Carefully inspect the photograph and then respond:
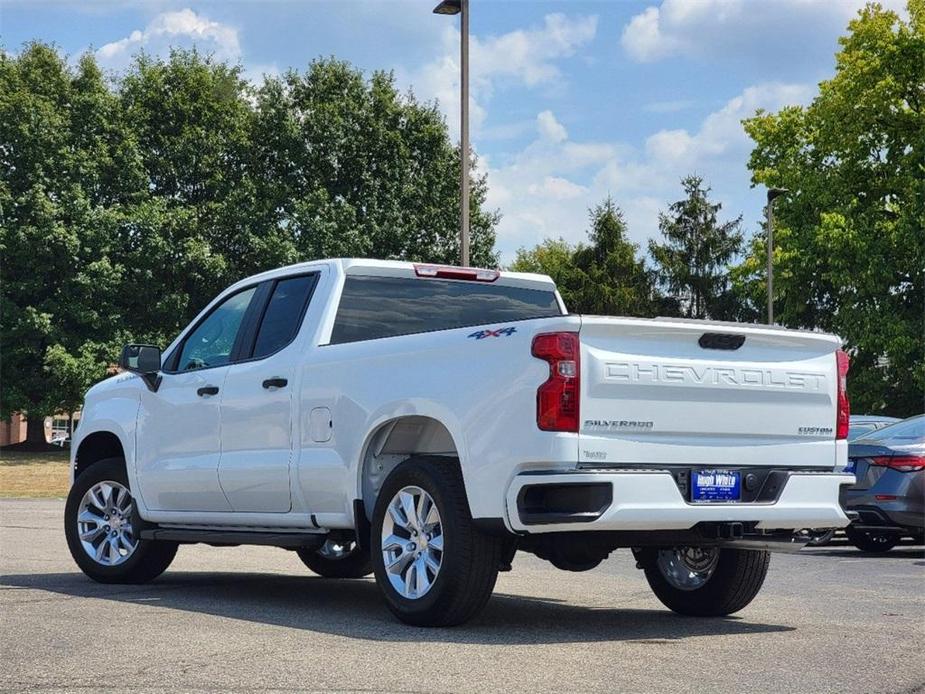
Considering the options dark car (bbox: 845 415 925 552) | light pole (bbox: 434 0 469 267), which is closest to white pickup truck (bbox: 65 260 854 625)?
dark car (bbox: 845 415 925 552)

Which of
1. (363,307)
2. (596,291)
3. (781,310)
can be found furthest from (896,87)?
(363,307)

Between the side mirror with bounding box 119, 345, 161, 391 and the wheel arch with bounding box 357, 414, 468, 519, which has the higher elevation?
the side mirror with bounding box 119, 345, 161, 391

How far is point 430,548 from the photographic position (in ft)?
24.7

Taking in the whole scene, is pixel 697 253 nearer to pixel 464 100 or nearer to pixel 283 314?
pixel 464 100

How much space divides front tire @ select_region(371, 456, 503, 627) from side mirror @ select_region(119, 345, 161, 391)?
2.84 metres

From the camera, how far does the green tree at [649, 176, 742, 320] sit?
215 ft

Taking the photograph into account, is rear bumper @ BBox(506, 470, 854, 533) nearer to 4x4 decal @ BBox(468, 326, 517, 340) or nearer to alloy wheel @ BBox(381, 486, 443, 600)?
alloy wheel @ BBox(381, 486, 443, 600)

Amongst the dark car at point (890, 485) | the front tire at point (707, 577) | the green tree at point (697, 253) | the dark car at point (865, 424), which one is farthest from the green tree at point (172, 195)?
the front tire at point (707, 577)

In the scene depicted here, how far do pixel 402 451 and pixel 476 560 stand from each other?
112 cm

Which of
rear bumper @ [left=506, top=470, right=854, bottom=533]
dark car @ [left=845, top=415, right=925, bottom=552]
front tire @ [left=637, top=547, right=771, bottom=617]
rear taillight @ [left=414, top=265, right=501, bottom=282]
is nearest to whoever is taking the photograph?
rear bumper @ [left=506, top=470, right=854, bottom=533]

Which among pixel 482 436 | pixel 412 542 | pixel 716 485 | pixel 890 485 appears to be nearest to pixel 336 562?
pixel 412 542

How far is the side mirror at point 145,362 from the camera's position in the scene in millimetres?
9961

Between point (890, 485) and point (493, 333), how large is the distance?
818 cm

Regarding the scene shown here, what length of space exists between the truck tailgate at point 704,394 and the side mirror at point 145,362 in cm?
410
